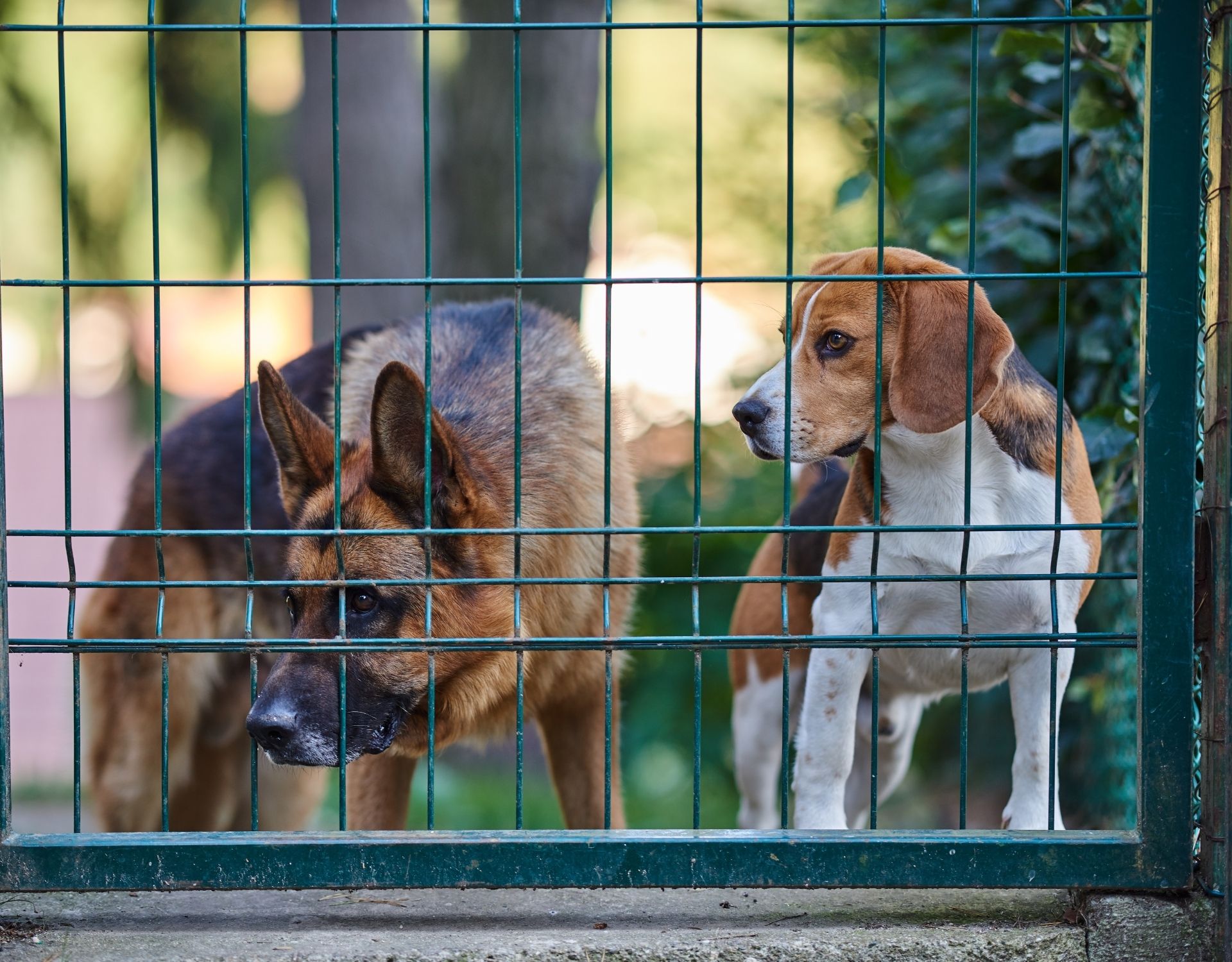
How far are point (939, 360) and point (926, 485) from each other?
390 mm

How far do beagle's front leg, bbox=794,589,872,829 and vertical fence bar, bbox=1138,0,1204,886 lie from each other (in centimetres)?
73

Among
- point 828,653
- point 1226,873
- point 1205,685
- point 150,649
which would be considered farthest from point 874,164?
point 150,649

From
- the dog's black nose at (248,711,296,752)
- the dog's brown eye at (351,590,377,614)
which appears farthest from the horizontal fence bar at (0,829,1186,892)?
the dog's brown eye at (351,590,377,614)

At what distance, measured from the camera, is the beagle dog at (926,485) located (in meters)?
3.04

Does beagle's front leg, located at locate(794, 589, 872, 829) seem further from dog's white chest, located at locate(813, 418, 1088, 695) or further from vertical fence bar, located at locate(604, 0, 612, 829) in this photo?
vertical fence bar, located at locate(604, 0, 612, 829)

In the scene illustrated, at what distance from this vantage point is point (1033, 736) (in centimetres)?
319

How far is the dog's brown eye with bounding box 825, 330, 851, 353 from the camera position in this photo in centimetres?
313

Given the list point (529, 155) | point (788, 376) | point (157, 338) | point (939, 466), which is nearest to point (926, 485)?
point (939, 466)

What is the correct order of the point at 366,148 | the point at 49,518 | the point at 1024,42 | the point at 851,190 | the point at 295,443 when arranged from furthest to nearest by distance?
1. the point at 49,518
2. the point at 366,148
3. the point at 851,190
4. the point at 1024,42
5. the point at 295,443

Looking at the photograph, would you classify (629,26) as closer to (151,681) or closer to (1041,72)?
(1041,72)

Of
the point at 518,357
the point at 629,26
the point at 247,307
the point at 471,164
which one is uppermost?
the point at 471,164

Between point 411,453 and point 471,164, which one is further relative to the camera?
point 471,164

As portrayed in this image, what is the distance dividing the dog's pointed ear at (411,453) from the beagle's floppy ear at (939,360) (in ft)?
3.74

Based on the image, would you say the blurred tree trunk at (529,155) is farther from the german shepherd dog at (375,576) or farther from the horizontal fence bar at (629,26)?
the horizontal fence bar at (629,26)
